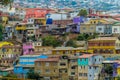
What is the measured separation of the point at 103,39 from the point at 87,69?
13.7 feet

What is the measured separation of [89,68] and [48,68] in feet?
7.28

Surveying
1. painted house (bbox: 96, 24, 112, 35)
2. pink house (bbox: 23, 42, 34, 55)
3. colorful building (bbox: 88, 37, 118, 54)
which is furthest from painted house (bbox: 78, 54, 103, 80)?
painted house (bbox: 96, 24, 112, 35)

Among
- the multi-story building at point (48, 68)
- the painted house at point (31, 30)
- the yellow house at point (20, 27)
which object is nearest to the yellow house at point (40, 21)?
the yellow house at point (20, 27)

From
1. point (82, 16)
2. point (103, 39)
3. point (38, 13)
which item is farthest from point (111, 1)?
point (103, 39)

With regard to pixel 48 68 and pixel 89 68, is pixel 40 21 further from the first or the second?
pixel 89 68

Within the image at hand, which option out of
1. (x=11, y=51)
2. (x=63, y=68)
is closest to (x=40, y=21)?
(x=11, y=51)

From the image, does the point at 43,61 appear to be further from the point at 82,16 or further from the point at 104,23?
the point at 82,16

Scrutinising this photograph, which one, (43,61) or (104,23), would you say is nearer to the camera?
(43,61)

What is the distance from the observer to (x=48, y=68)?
30.5m

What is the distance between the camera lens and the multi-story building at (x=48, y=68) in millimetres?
30219

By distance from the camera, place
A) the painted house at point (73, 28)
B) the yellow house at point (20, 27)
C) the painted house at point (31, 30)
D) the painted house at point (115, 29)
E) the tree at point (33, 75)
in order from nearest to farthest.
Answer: the tree at point (33, 75), the painted house at point (115, 29), the painted house at point (73, 28), the painted house at point (31, 30), the yellow house at point (20, 27)

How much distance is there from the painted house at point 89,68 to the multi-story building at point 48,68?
126 cm

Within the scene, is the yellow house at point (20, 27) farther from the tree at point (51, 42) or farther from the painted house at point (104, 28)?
the painted house at point (104, 28)

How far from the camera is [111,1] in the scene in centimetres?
12862
